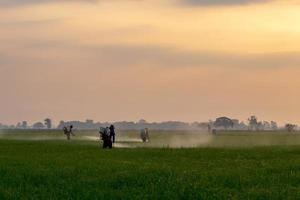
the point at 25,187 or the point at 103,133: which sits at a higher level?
the point at 103,133

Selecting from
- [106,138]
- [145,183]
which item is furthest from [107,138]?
[145,183]

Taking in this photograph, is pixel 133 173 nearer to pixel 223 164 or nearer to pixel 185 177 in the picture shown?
pixel 185 177

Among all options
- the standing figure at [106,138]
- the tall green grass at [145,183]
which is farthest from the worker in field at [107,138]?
the tall green grass at [145,183]

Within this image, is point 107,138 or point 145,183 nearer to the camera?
point 145,183

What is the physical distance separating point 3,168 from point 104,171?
17.4 ft

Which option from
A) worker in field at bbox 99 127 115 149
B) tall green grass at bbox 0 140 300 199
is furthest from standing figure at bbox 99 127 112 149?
tall green grass at bbox 0 140 300 199

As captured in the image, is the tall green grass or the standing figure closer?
the tall green grass

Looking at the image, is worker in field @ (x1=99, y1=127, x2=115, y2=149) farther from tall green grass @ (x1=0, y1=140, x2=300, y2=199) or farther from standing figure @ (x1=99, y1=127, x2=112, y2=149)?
tall green grass @ (x1=0, y1=140, x2=300, y2=199)

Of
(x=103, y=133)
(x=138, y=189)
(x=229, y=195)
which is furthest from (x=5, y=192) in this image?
(x=103, y=133)

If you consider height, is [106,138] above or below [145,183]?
above

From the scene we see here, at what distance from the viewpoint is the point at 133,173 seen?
26.6 m

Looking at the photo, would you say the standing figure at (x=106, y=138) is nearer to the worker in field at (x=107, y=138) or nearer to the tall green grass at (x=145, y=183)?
the worker in field at (x=107, y=138)

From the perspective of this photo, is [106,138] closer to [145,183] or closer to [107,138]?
[107,138]

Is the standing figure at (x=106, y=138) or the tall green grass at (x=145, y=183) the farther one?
the standing figure at (x=106, y=138)
